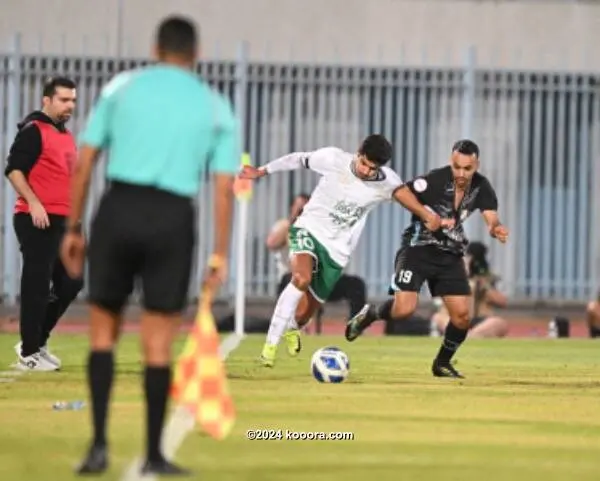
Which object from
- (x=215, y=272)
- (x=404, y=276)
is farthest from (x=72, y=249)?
(x=404, y=276)

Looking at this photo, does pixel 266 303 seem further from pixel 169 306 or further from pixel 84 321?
pixel 169 306

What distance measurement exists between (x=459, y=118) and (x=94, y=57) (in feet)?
16.0

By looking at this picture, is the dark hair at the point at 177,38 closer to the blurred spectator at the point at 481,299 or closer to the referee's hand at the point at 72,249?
the referee's hand at the point at 72,249

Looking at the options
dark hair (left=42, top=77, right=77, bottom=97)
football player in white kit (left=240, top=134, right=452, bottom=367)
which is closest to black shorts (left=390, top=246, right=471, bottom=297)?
football player in white kit (left=240, top=134, right=452, bottom=367)

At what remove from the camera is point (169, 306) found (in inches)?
367

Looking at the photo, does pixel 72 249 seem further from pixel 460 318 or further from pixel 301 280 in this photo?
pixel 301 280

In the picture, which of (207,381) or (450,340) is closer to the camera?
(207,381)

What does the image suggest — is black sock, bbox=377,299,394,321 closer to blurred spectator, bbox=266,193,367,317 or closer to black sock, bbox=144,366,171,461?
blurred spectator, bbox=266,193,367,317

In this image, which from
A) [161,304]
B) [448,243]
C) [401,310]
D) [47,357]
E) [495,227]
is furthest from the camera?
[401,310]

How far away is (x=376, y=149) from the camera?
16422 millimetres

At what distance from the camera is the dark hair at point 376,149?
53.7 feet

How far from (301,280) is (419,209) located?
4.96 ft

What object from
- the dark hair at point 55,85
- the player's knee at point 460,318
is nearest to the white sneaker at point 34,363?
the dark hair at point 55,85

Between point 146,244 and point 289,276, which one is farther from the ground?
point 146,244
